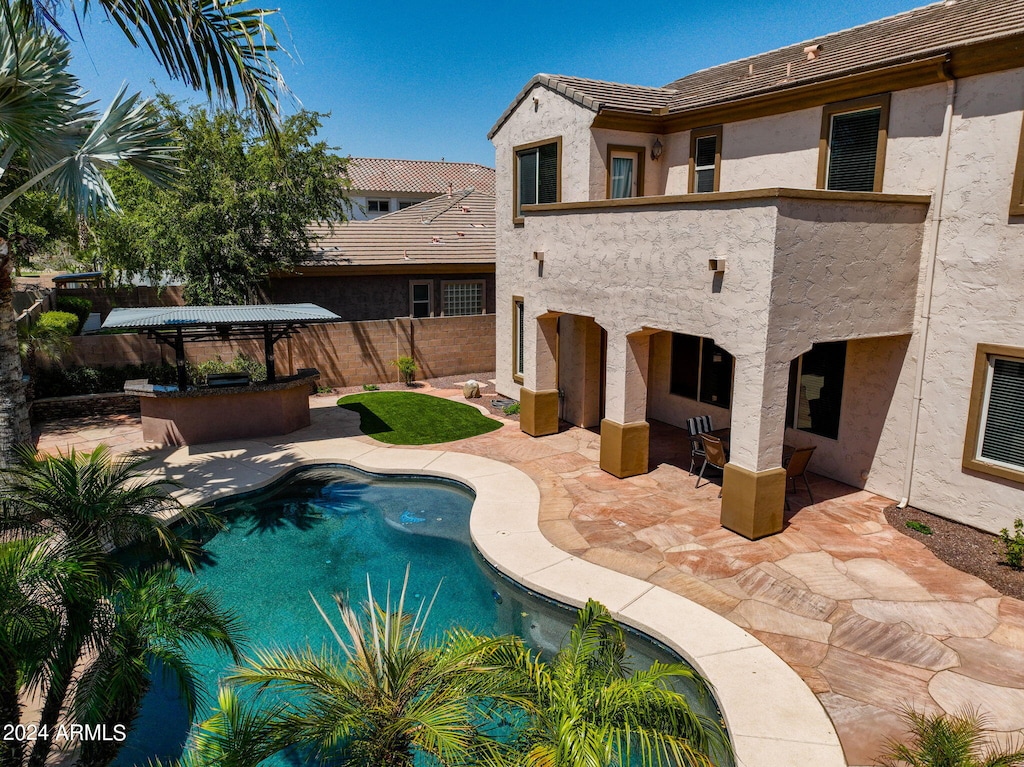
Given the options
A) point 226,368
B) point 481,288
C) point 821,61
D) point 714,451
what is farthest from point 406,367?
point 821,61

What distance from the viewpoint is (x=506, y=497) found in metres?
13.1

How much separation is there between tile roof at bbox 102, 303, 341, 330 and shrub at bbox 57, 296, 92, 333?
12691 mm

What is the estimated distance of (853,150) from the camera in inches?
487

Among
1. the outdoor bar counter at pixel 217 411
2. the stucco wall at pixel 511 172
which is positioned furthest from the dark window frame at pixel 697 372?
the outdoor bar counter at pixel 217 411

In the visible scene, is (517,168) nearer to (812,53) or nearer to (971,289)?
(812,53)

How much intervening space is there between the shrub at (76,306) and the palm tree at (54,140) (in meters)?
16.2

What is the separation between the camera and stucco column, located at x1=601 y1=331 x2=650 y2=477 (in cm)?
1359

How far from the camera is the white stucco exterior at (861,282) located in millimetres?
10312

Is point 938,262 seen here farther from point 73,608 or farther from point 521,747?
point 73,608

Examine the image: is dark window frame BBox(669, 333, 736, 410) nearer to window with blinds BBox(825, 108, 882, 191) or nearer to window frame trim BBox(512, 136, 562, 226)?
window with blinds BBox(825, 108, 882, 191)

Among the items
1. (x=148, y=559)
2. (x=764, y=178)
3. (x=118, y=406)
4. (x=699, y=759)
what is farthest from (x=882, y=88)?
(x=118, y=406)

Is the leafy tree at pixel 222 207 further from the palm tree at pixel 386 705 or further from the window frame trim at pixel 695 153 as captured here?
the palm tree at pixel 386 705

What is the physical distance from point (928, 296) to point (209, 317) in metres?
15.0

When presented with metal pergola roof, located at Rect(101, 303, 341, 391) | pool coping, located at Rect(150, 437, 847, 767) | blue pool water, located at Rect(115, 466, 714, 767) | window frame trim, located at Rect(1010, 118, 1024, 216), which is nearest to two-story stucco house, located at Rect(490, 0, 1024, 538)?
window frame trim, located at Rect(1010, 118, 1024, 216)
